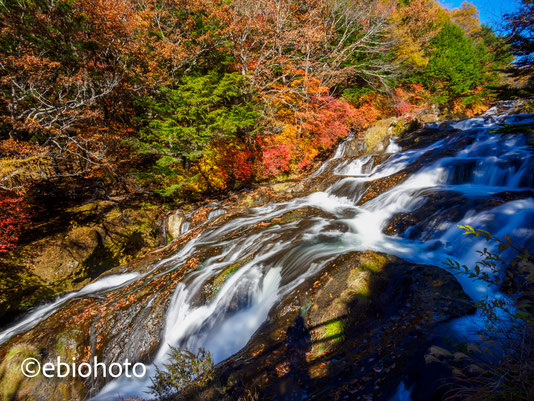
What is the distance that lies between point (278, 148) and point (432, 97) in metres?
15.1

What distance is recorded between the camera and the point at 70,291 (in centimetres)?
830

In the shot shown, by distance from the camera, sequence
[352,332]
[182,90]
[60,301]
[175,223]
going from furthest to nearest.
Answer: [175,223]
[182,90]
[60,301]
[352,332]

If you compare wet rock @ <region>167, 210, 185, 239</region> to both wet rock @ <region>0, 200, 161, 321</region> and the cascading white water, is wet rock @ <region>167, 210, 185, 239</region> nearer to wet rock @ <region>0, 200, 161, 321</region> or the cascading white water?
wet rock @ <region>0, 200, 161, 321</region>

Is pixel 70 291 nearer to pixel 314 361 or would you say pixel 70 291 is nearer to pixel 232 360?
pixel 232 360

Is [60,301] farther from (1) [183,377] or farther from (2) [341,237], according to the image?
(2) [341,237]

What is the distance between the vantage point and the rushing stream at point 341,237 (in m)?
4.79

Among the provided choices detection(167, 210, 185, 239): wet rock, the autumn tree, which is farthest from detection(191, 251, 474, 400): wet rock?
detection(167, 210, 185, 239): wet rock

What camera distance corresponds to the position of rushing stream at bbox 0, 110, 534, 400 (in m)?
4.79

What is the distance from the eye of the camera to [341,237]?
258 inches

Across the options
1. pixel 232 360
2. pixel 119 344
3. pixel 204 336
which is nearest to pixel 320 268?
pixel 232 360

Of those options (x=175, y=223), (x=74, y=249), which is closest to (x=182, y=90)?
(x=175, y=223)

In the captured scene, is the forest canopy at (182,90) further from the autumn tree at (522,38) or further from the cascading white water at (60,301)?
the cascading white water at (60,301)

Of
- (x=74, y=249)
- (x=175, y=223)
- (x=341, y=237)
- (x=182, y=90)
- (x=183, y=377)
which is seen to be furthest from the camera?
(x=175, y=223)

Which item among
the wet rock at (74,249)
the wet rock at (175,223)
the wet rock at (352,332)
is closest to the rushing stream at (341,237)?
the wet rock at (352,332)
